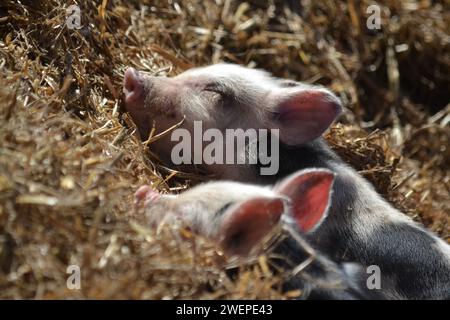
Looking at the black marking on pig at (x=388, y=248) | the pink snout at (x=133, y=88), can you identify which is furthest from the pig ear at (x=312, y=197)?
the pink snout at (x=133, y=88)

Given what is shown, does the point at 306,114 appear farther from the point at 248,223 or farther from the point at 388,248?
A: the point at 248,223

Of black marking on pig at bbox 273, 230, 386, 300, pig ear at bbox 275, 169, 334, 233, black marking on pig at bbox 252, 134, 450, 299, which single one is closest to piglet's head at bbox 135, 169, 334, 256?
pig ear at bbox 275, 169, 334, 233

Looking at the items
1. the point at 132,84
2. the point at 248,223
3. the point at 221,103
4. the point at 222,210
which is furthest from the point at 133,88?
the point at 248,223

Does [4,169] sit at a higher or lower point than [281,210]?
higher

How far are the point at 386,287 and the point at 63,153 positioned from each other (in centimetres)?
163

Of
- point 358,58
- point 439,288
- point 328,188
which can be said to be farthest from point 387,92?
point 328,188

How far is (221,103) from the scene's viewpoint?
4.67 metres

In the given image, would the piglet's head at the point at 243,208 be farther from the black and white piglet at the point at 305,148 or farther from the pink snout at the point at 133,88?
the pink snout at the point at 133,88

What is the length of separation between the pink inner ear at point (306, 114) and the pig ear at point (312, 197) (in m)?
0.83

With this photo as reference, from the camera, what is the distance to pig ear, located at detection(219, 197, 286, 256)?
133 inches

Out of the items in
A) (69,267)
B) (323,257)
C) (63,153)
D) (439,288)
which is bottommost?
(439,288)

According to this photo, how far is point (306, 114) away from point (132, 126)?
0.90 m

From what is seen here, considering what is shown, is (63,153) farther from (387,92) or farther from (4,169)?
(387,92)
